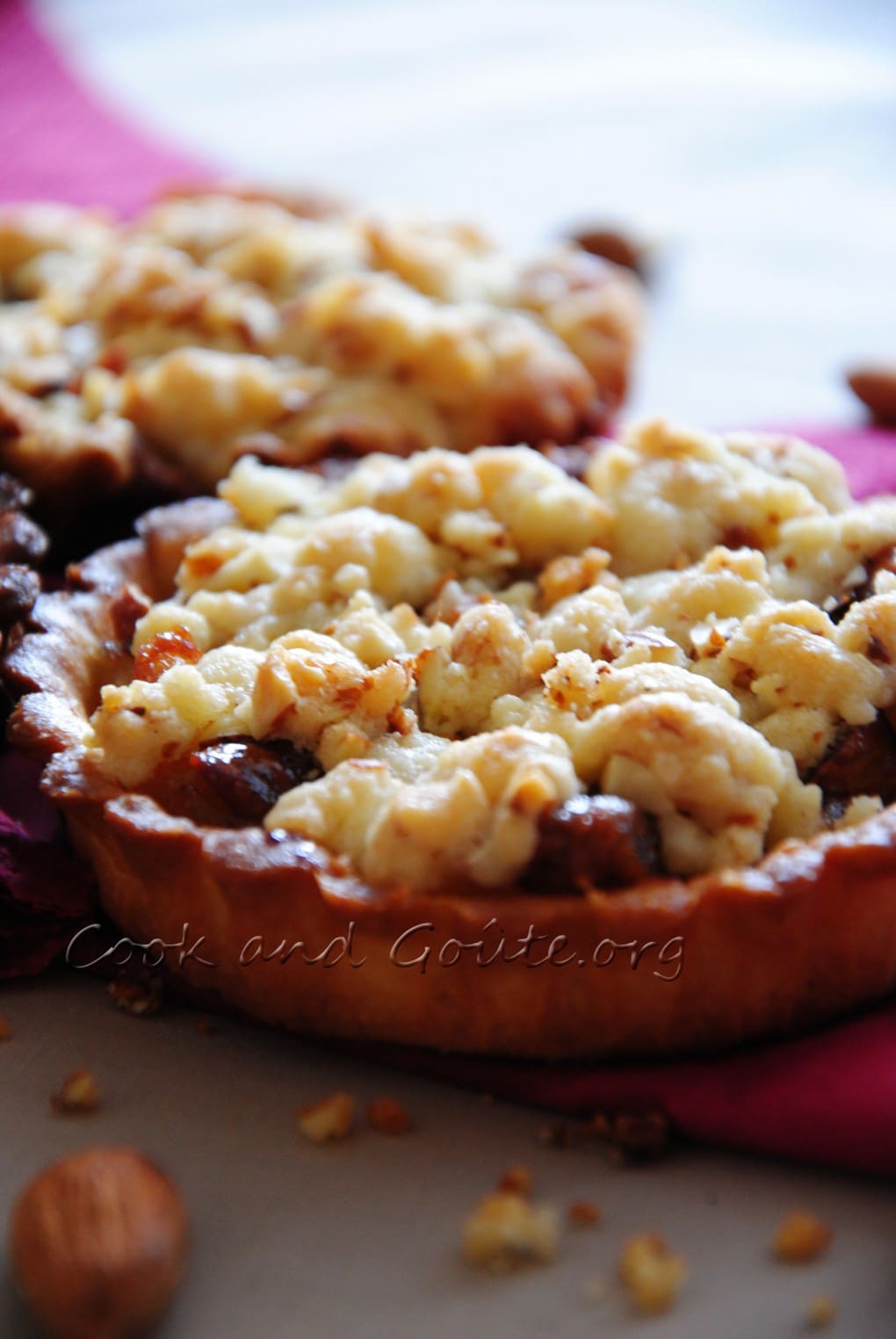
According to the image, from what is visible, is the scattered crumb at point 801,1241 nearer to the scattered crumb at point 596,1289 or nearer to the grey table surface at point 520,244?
the grey table surface at point 520,244

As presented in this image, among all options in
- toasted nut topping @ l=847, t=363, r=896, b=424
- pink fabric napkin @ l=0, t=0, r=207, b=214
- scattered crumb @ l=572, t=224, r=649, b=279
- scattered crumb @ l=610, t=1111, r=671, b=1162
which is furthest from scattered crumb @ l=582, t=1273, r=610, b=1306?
pink fabric napkin @ l=0, t=0, r=207, b=214

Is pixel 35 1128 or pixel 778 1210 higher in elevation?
pixel 778 1210

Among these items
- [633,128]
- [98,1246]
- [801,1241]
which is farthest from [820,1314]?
[633,128]

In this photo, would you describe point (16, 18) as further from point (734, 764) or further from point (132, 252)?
point (734, 764)

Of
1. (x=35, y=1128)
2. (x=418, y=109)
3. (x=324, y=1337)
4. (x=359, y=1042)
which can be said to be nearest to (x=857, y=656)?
(x=359, y=1042)

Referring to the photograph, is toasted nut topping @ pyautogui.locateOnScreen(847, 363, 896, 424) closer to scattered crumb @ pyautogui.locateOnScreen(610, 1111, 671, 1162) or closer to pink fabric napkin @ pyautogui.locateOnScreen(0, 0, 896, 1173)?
pink fabric napkin @ pyautogui.locateOnScreen(0, 0, 896, 1173)

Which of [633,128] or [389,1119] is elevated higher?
[633,128]

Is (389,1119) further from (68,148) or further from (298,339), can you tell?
(68,148)
